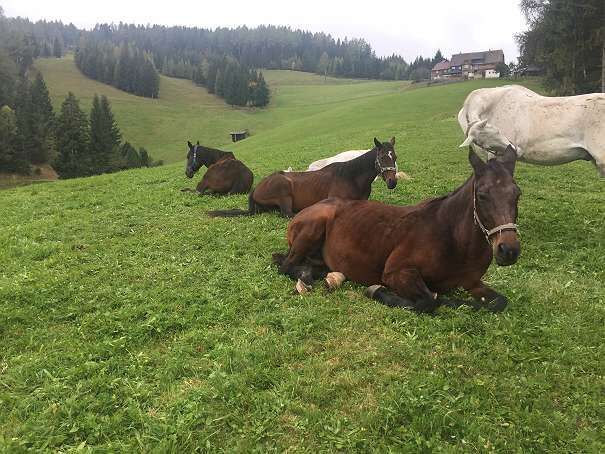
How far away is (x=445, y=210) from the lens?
6133 mm

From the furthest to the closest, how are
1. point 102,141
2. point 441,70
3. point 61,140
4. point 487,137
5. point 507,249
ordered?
1. point 441,70
2. point 102,141
3. point 61,140
4. point 487,137
5. point 507,249

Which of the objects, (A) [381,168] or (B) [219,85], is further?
(B) [219,85]

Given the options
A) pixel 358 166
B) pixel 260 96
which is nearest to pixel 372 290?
pixel 358 166

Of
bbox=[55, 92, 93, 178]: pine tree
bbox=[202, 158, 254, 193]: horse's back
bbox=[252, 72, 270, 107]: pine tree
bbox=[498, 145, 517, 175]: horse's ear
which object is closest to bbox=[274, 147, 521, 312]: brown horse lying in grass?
bbox=[498, 145, 517, 175]: horse's ear

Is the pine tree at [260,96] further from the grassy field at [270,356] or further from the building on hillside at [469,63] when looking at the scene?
the grassy field at [270,356]

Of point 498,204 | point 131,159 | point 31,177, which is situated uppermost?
point 498,204

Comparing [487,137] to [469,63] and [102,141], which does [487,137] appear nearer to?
[102,141]

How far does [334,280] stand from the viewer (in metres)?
6.88

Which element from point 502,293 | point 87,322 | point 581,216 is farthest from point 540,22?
point 87,322

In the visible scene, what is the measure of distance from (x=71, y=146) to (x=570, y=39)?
5612 cm

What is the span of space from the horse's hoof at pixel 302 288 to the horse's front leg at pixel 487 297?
2.19m

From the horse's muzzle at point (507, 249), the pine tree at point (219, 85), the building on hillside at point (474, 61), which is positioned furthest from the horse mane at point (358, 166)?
the pine tree at point (219, 85)

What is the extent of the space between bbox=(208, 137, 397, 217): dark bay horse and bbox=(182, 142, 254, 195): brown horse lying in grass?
3.31m

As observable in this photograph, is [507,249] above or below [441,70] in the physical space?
below
